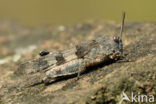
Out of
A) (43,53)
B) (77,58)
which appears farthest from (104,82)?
(43,53)

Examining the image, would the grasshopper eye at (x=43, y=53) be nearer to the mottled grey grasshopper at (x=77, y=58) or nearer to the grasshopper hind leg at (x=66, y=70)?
the mottled grey grasshopper at (x=77, y=58)

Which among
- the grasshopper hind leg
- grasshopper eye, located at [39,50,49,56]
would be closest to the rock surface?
the grasshopper hind leg

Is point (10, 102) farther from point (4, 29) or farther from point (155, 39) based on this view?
point (4, 29)

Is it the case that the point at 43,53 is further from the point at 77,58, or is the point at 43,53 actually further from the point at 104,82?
the point at 104,82

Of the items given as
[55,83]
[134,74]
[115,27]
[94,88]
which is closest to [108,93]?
[94,88]

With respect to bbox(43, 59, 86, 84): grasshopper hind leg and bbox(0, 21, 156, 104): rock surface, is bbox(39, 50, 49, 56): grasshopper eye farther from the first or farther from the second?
bbox(0, 21, 156, 104): rock surface

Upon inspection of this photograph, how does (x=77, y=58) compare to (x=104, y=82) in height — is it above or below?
above

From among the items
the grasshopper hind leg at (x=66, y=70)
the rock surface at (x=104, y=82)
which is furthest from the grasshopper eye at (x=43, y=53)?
the rock surface at (x=104, y=82)

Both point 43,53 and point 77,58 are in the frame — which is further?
point 43,53

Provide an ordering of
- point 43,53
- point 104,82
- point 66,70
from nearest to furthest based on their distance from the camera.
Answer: point 104,82 → point 66,70 → point 43,53
